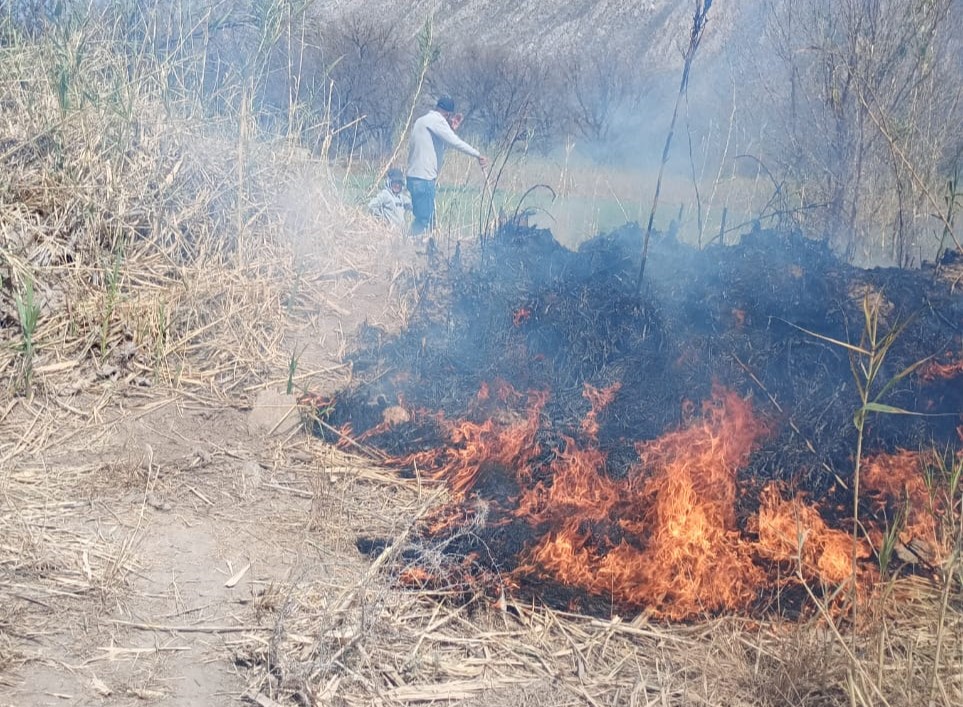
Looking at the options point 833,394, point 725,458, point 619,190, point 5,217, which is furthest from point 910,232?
point 5,217

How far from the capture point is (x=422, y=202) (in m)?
9.62

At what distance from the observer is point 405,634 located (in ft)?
9.39

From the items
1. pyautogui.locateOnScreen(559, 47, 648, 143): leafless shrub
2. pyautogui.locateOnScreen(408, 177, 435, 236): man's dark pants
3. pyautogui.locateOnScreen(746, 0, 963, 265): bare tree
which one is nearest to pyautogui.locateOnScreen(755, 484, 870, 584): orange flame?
pyautogui.locateOnScreen(746, 0, 963, 265): bare tree

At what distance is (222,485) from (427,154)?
242 inches

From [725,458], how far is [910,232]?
510 cm

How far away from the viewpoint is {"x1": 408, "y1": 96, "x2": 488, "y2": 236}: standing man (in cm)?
920

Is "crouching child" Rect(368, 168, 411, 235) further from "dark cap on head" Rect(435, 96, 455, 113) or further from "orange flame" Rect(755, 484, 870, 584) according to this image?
"orange flame" Rect(755, 484, 870, 584)

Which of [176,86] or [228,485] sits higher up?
[176,86]

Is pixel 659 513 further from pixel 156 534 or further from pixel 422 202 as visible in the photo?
pixel 422 202

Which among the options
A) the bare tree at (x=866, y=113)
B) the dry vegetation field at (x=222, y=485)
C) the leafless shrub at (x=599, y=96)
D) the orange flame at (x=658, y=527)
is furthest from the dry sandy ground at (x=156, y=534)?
the leafless shrub at (x=599, y=96)

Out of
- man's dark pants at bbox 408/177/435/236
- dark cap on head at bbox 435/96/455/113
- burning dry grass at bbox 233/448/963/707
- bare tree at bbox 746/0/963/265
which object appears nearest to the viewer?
burning dry grass at bbox 233/448/963/707

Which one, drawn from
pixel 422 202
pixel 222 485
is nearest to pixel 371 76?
pixel 422 202

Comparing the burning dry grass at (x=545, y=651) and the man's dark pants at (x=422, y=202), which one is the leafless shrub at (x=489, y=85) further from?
the burning dry grass at (x=545, y=651)

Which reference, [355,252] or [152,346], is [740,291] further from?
[152,346]
